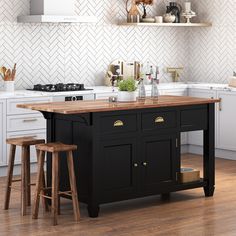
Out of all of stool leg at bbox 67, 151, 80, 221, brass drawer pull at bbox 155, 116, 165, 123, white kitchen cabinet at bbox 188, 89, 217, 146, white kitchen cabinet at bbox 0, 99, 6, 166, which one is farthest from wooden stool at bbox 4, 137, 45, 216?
white kitchen cabinet at bbox 188, 89, 217, 146

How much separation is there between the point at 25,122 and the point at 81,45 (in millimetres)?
1598

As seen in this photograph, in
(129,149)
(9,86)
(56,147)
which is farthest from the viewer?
(9,86)

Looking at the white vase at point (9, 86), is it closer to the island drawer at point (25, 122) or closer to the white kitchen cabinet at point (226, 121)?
the island drawer at point (25, 122)

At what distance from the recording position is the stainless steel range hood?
798 centimetres

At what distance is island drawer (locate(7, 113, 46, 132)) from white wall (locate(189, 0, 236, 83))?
2.90 meters

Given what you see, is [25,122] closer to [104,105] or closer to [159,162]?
[104,105]

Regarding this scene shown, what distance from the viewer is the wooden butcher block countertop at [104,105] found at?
5766mm

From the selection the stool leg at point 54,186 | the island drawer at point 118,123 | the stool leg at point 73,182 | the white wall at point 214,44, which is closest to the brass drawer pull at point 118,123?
the island drawer at point 118,123

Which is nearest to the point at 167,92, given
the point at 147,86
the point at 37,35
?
the point at 147,86

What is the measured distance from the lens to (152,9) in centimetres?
948

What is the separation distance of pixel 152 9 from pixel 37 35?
73.7 inches

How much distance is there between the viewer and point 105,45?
9.04 metres

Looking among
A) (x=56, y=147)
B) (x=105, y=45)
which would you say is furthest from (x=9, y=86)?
(x=56, y=147)

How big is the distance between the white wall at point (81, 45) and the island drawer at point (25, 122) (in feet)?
2.44
